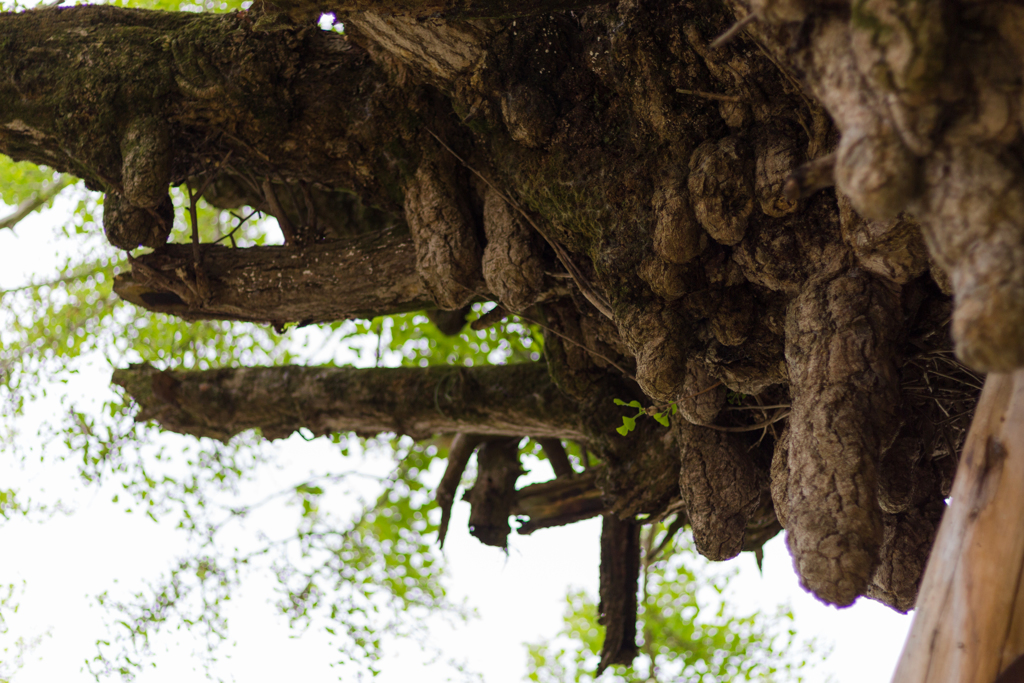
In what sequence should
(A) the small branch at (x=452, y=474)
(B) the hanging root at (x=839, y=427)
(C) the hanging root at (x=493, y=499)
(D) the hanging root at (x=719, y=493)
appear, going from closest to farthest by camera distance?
(B) the hanging root at (x=839, y=427)
(D) the hanging root at (x=719, y=493)
(C) the hanging root at (x=493, y=499)
(A) the small branch at (x=452, y=474)

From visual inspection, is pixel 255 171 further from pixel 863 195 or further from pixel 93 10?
pixel 863 195

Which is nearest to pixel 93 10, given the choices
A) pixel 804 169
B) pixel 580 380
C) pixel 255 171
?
pixel 255 171

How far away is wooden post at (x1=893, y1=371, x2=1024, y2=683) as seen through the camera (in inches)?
57.2

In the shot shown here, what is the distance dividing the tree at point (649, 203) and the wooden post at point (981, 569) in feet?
0.50

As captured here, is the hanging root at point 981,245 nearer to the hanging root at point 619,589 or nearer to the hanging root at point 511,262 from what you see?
the hanging root at point 511,262

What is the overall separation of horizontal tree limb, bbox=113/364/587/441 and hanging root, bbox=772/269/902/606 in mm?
1851

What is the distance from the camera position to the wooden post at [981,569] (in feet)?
4.76

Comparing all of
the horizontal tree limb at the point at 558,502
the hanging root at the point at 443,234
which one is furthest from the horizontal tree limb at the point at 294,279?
the horizontal tree limb at the point at 558,502

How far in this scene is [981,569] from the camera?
1461 mm

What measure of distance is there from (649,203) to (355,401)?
2405 millimetres

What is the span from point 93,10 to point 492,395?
2483 mm

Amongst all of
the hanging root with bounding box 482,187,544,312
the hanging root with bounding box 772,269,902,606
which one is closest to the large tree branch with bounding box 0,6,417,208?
the hanging root with bounding box 482,187,544,312

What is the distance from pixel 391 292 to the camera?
3.19 meters

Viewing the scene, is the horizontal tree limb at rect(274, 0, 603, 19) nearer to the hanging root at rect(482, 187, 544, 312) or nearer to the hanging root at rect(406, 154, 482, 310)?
the hanging root at rect(482, 187, 544, 312)
